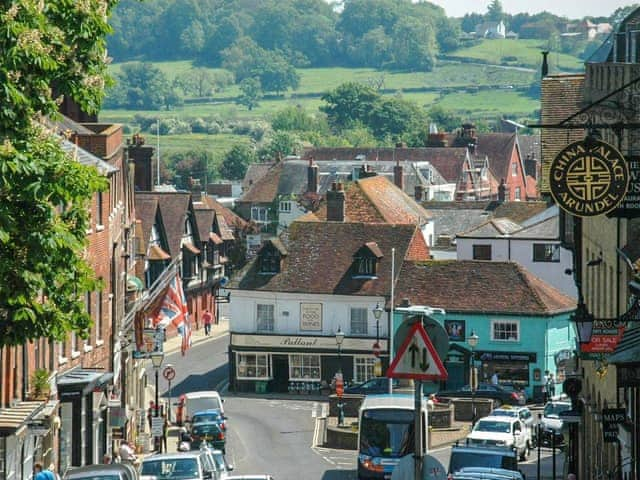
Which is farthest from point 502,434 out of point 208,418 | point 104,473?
point 104,473

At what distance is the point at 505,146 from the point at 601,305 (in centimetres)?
11667

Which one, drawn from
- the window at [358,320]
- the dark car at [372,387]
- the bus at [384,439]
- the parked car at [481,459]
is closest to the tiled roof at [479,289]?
the window at [358,320]

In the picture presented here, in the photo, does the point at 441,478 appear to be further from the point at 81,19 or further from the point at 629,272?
the point at 629,272

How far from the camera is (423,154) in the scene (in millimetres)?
144125

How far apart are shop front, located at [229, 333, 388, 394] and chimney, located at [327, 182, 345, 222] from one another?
34.5ft

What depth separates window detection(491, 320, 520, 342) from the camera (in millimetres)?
71000

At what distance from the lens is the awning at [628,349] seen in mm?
25484

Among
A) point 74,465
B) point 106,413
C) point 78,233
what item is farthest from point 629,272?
point 106,413

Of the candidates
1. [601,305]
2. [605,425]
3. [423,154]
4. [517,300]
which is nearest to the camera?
[605,425]

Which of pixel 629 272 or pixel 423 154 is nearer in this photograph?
pixel 629 272

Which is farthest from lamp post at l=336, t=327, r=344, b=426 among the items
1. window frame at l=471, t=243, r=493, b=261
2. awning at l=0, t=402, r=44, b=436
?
awning at l=0, t=402, r=44, b=436

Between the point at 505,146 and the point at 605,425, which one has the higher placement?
the point at 505,146

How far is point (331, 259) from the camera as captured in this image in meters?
75.2

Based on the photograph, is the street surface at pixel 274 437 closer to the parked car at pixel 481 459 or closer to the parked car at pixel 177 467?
the parked car at pixel 481 459
